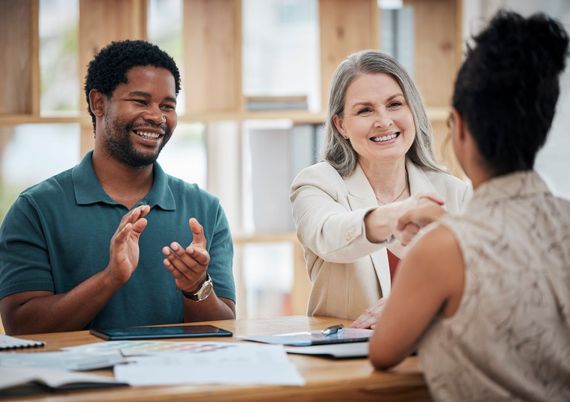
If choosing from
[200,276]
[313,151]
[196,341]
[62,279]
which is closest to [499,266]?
[196,341]

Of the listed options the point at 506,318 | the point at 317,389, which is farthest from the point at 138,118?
the point at 506,318

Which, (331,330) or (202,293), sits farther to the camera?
(202,293)

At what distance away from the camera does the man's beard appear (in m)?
2.33

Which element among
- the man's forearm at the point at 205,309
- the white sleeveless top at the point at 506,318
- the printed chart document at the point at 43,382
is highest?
the white sleeveless top at the point at 506,318

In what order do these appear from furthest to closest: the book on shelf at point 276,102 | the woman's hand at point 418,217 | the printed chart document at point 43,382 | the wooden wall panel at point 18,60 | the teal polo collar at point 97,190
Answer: the book on shelf at point 276,102, the wooden wall panel at point 18,60, the teal polo collar at point 97,190, the woman's hand at point 418,217, the printed chart document at point 43,382

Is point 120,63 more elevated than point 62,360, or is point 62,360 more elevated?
point 120,63

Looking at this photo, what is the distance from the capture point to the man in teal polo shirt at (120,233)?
203 centimetres

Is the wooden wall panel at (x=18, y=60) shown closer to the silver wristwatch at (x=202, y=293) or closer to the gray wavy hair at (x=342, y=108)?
the gray wavy hair at (x=342, y=108)

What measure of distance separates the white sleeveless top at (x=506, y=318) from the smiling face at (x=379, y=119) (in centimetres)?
101

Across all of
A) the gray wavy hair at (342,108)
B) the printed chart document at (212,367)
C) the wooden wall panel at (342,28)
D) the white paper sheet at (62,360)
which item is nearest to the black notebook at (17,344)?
the white paper sheet at (62,360)

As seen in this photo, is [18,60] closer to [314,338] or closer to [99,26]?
[99,26]

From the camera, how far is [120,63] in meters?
2.39

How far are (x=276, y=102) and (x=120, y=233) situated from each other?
72.0 inches

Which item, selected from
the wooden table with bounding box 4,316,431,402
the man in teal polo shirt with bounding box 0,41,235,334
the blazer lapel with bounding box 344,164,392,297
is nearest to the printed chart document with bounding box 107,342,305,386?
the wooden table with bounding box 4,316,431,402
